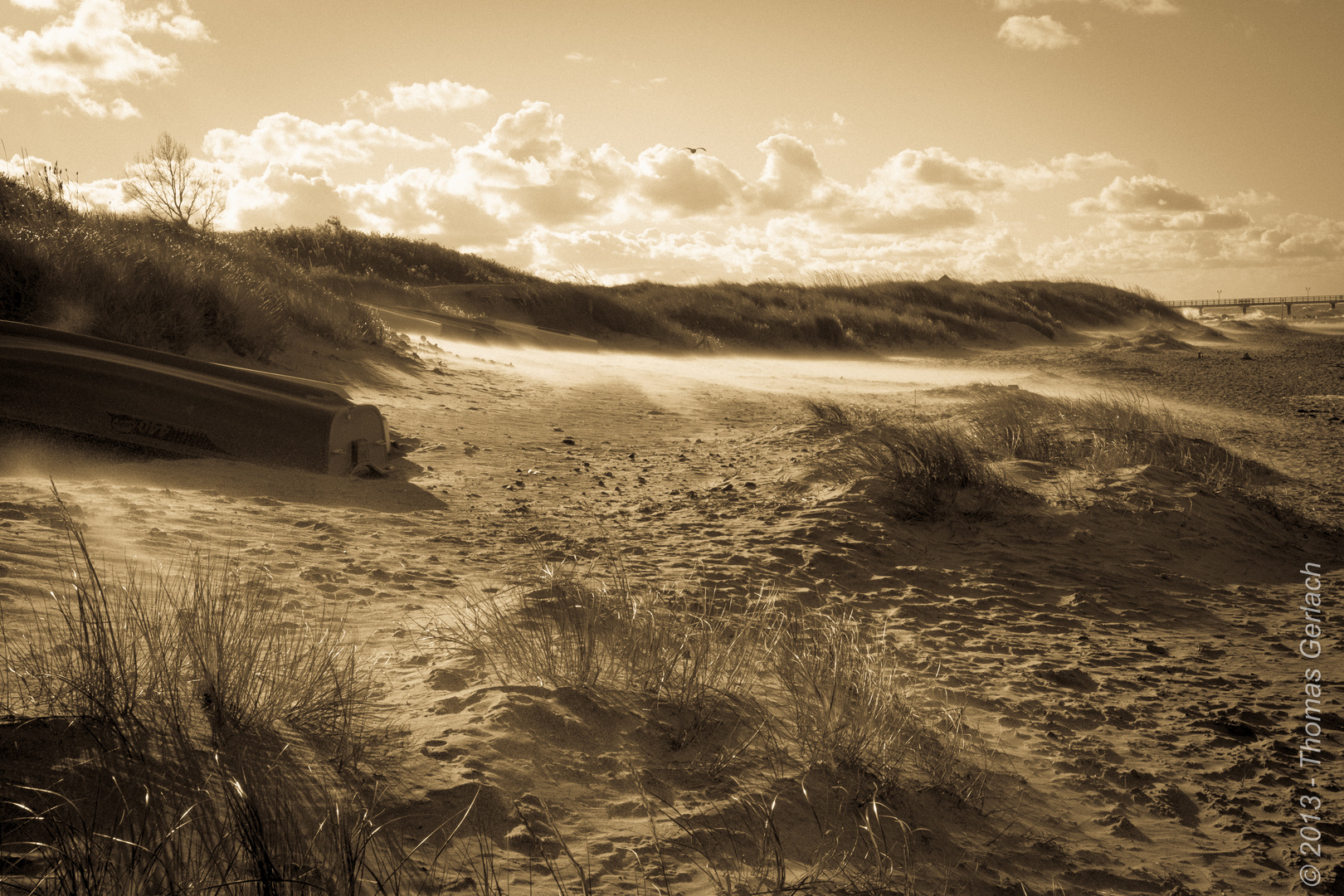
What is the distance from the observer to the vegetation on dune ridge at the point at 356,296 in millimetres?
6059

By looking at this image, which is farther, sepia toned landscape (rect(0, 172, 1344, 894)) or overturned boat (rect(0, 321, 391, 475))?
overturned boat (rect(0, 321, 391, 475))

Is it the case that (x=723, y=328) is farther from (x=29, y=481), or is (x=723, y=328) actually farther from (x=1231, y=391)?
(x=29, y=481)

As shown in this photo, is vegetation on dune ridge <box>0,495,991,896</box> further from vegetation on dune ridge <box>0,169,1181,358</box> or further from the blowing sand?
vegetation on dune ridge <box>0,169,1181,358</box>

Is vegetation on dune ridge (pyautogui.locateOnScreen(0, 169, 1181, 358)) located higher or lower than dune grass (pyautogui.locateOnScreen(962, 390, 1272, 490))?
higher

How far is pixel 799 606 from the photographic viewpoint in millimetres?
3320

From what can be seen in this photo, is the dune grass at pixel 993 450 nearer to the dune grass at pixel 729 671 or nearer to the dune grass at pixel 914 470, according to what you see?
the dune grass at pixel 914 470

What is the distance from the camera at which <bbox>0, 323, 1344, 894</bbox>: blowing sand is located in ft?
5.98

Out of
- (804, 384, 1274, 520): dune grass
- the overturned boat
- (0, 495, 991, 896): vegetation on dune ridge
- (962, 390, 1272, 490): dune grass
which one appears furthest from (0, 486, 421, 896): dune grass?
(962, 390, 1272, 490): dune grass

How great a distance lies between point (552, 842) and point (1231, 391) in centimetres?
1098

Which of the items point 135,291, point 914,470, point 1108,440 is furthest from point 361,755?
point 135,291

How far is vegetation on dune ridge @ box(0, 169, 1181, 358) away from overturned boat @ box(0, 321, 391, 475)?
149 centimetres

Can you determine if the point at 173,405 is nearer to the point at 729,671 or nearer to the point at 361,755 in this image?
the point at 361,755

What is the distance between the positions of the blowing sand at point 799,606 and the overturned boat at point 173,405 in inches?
6.9

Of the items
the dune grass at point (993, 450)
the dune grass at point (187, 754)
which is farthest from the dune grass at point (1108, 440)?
the dune grass at point (187, 754)
